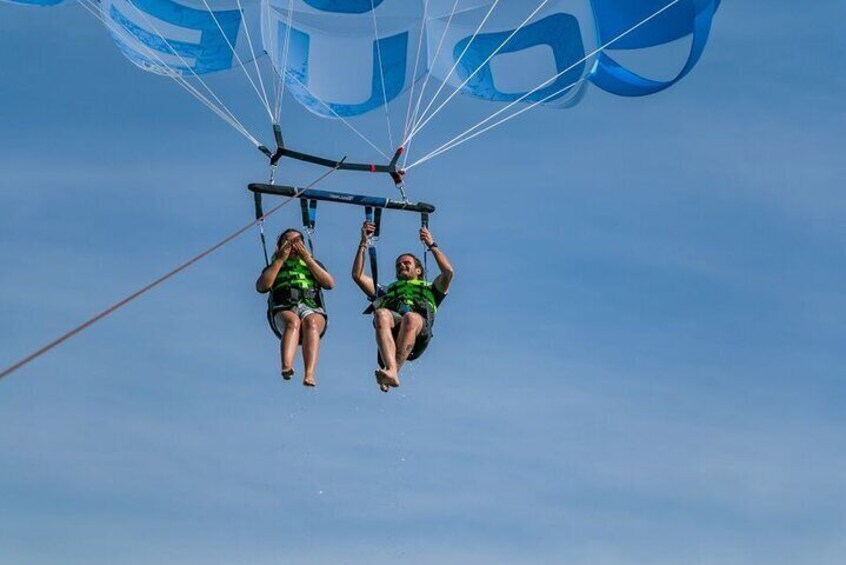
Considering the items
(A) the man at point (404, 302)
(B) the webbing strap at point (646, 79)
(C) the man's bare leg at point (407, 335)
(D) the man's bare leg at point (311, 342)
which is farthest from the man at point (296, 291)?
(B) the webbing strap at point (646, 79)

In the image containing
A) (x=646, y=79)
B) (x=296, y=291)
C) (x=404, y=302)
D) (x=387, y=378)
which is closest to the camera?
(x=387, y=378)

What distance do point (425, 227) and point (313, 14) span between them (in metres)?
2.96

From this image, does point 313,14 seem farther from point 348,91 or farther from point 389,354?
point 389,354

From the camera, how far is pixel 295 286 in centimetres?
1147

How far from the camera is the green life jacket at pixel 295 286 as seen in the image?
451 inches

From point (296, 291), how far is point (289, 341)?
0.41 meters

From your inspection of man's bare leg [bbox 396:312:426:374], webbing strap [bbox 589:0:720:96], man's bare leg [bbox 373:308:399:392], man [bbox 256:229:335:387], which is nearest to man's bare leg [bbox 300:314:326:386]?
man [bbox 256:229:335:387]

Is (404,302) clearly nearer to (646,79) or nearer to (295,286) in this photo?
(295,286)

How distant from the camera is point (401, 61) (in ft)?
45.1

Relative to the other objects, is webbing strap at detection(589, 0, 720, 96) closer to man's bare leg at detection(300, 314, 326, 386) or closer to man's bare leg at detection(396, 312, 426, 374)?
man's bare leg at detection(396, 312, 426, 374)

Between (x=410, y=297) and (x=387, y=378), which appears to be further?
(x=410, y=297)

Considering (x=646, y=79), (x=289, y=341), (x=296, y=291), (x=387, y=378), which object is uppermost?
(x=646, y=79)

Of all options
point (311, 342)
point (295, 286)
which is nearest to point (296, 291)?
point (295, 286)

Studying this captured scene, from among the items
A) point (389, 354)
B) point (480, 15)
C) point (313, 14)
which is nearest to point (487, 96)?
point (480, 15)
